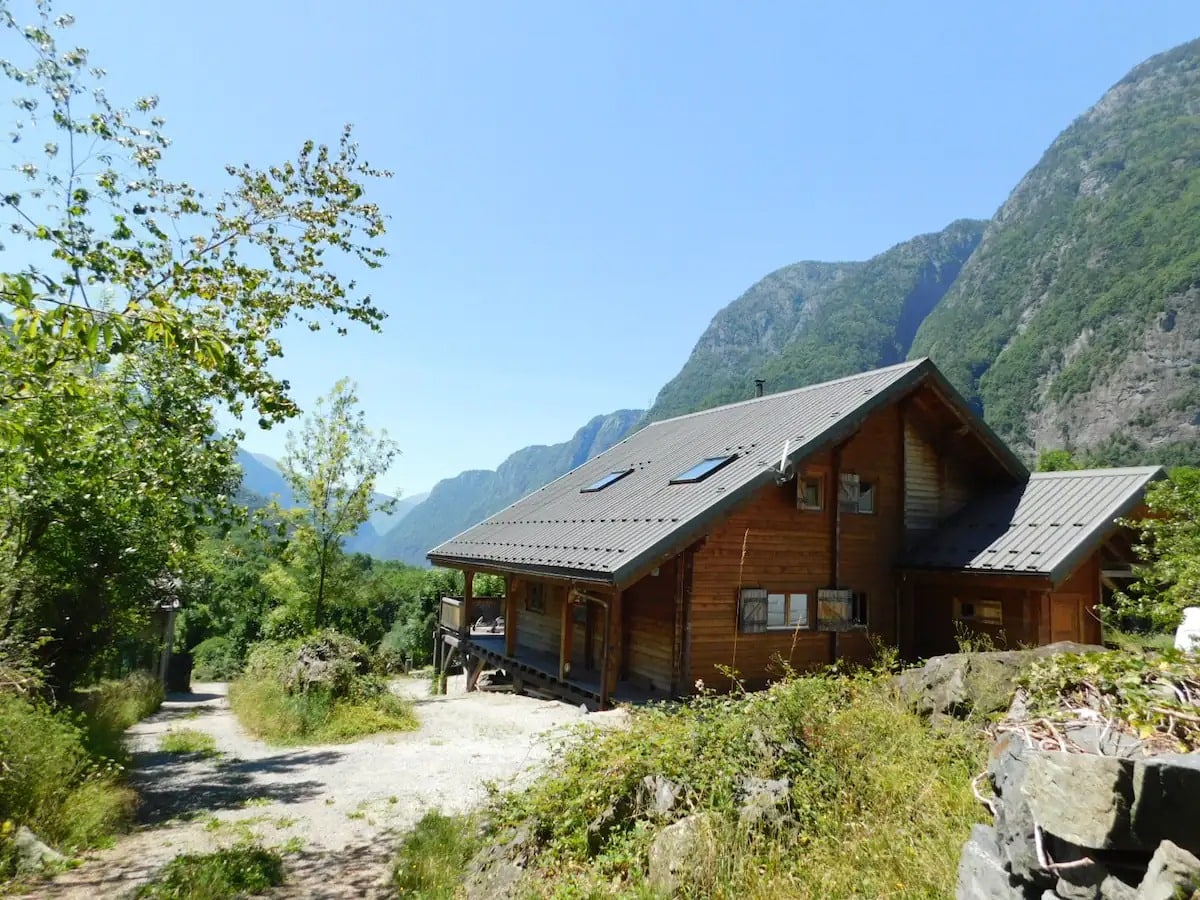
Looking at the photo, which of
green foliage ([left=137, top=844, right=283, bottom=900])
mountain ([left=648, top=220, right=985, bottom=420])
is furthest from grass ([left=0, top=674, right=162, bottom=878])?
mountain ([left=648, top=220, right=985, bottom=420])

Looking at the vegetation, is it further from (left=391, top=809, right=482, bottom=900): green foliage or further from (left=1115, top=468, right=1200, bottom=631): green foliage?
(left=1115, top=468, right=1200, bottom=631): green foliage

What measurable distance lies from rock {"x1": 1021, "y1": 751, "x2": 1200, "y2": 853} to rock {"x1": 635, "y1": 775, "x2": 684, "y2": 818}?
2758mm

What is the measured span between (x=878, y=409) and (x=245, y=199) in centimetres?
1128

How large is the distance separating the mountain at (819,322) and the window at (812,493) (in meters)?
78.9

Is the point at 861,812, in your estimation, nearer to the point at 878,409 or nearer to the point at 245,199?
the point at 245,199

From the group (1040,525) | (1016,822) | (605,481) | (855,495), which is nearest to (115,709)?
(605,481)

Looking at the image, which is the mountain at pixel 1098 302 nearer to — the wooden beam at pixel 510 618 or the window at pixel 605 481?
the window at pixel 605 481

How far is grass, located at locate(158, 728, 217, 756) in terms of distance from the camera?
39.2 ft

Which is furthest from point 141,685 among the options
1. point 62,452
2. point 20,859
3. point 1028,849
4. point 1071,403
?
point 1071,403

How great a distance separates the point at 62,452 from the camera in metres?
8.13

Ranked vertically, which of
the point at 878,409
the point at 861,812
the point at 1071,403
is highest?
the point at 1071,403

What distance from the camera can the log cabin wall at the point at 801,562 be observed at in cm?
1207

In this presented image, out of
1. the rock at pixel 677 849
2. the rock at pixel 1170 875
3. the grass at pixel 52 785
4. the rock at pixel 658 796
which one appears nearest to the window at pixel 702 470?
the rock at pixel 658 796

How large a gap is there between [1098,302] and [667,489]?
3613 inches
